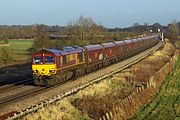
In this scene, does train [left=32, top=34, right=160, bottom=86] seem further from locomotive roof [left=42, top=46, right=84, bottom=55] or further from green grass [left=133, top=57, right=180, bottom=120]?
green grass [left=133, top=57, right=180, bottom=120]

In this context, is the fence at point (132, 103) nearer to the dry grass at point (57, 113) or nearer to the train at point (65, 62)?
the dry grass at point (57, 113)

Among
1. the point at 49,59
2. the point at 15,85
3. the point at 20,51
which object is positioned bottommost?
the point at 20,51

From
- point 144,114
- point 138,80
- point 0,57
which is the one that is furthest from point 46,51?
point 0,57

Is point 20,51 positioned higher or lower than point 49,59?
lower

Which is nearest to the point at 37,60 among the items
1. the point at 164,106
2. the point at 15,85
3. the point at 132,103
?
the point at 15,85

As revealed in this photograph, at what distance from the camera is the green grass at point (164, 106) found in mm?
21766

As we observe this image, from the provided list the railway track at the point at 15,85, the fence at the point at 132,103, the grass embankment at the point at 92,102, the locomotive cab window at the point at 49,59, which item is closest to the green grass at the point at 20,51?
the railway track at the point at 15,85

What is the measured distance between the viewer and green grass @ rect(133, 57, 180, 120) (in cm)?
2177

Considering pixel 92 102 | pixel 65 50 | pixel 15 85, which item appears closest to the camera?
pixel 92 102

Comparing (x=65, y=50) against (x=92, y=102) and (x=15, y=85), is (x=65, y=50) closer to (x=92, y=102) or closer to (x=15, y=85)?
(x=15, y=85)

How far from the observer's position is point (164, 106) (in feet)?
81.3

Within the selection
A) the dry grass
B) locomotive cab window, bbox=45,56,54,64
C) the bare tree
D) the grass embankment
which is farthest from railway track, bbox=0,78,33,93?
the bare tree

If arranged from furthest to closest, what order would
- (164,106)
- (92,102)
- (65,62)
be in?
(65,62)
(164,106)
(92,102)

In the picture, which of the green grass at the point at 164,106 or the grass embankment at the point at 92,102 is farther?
the green grass at the point at 164,106
